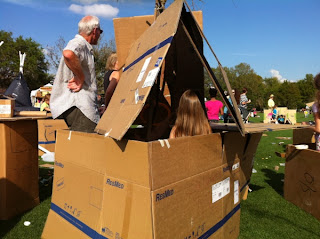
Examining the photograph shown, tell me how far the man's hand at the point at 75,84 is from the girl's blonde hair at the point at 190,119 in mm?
948

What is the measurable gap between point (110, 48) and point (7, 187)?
2150cm

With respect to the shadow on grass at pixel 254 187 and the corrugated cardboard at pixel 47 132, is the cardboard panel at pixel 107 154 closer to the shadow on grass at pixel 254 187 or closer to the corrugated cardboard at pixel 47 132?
the shadow on grass at pixel 254 187

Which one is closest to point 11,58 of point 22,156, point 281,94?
point 22,156

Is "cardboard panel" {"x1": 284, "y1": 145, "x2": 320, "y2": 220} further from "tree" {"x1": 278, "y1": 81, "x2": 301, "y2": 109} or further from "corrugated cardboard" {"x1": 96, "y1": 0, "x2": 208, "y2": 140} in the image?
"tree" {"x1": 278, "y1": 81, "x2": 301, "y2": 109}

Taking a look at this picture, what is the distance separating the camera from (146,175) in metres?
1.38

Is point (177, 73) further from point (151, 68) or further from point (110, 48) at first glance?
point (110, 48)

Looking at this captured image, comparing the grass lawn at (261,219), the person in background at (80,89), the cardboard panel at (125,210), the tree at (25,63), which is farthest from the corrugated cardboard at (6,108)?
the tree at (25,63)

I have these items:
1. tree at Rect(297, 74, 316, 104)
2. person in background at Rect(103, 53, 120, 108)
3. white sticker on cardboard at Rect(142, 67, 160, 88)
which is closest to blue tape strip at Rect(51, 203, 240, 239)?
white sticker on cardboard at Rect(142, 67, 160, 88)

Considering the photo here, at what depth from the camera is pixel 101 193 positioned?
5.80ft

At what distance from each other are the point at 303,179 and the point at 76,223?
260 centimetres

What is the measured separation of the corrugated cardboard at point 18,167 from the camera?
8.95ft

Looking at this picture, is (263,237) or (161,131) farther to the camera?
(161,131)

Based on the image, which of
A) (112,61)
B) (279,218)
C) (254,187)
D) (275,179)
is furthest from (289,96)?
(112,61)

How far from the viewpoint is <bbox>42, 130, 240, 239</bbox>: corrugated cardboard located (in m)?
1.41
